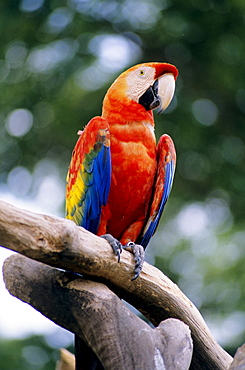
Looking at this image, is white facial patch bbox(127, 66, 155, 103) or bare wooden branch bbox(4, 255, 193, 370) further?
white facial patch bbox(127, 66, 155, 103)

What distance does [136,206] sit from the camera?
250 cm

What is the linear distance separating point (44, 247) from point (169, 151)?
1.05 m

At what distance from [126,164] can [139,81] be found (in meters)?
0.42

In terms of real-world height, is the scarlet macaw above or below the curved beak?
below

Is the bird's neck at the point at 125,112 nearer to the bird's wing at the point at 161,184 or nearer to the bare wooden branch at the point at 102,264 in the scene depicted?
the bird's wing at the point at 161,184

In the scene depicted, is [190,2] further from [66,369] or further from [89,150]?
[66,369]

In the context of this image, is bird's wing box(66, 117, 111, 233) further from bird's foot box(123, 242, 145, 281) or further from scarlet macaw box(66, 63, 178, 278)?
bird's foot box(123, 242, 145, 281)

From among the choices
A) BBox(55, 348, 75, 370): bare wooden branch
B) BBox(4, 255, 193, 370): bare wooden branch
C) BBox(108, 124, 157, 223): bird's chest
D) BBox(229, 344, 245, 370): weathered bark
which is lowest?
BBox(55, 348, 75, 370): bare wooden branch

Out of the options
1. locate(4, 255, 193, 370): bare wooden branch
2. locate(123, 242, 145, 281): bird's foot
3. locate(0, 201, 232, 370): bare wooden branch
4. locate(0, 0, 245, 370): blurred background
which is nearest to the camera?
locate(0, 201, 232, 370): bare wooden branch

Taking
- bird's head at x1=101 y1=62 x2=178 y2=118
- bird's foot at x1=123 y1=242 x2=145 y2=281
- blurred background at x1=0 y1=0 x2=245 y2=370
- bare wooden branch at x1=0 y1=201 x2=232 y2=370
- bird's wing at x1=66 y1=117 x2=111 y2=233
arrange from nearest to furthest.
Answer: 1. bare wooden branch at x1=0 y1=201 x2=232 y2=370
2. bird's foot at x1=123 y1=242 x2=145 y2=281
3. bird's wing at x1=66 y1=117 x2=111 y2=233
4. bird's head at x1=101 y1=62 x2=178 y2=118
5. blurred background at x1=0 y1=0 x2=245 y2=370

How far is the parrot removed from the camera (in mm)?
2414

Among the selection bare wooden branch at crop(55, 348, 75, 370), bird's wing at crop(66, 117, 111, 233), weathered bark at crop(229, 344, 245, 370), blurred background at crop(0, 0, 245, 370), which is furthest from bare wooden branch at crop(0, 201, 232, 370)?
blurred background at crop(0, 0, 245, 370)

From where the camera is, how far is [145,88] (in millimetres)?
2551

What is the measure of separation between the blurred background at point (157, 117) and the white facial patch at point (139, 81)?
2228mm
